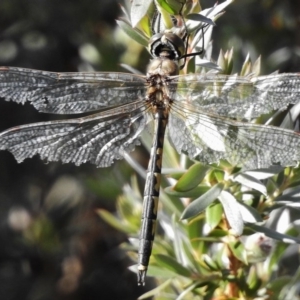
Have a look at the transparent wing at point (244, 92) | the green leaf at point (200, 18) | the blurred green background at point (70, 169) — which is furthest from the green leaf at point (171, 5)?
the blurred green background at point (70, 169)

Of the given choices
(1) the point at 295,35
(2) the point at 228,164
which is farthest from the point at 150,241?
(1) the point at 295,35

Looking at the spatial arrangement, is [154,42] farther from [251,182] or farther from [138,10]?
[251,182]

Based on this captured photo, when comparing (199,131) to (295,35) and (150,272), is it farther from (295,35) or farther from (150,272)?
(295,35)

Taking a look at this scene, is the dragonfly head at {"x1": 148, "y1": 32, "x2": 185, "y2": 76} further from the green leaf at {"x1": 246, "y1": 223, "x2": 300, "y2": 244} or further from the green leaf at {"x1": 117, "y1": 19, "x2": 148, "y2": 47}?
the green leaf at {"x1": 246, "y1": 223, "x2": 300, "y2": 244}

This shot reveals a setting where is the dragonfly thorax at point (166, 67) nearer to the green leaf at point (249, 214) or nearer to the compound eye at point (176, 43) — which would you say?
the compound eye at point (176, 43)

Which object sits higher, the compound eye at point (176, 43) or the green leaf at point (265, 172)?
the compound eye at point (176, 43)

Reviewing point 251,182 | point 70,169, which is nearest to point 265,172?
point 251,182

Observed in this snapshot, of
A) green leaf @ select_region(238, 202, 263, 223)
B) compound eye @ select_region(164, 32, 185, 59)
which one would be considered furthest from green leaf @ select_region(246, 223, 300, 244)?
compound eye @ select_region(164, 32, 185, 59)
